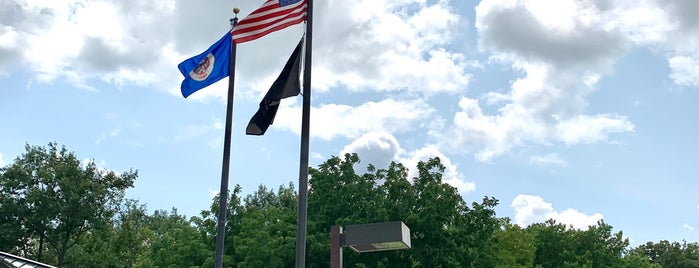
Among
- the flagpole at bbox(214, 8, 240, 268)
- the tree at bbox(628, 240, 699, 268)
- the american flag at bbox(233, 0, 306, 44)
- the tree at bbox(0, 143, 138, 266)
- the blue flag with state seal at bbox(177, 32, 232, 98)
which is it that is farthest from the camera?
the tree at bbox(628, 240, 699, 268)

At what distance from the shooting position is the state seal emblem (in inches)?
679

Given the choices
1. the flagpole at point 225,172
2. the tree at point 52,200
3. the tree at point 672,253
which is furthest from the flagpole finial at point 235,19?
the tree at point 672,253

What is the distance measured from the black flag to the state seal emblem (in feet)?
10.8

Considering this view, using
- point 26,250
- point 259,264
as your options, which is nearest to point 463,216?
point 259,264

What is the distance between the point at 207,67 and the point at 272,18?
3162 millimetres

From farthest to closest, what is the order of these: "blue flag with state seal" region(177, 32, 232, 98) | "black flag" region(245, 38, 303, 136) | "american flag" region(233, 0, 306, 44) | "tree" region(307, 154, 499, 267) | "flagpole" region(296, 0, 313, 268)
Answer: "tree" region(307, 154, 499, 267) < "blue flag with state seal" region(177, 32, 232, 98) < "american flag" region(233, 0, 306, 44) < "black flag" region(245, 38, 303, 136) < "flagpole" region(296, 0, 313, 268)

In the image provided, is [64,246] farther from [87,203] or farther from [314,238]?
[314,238]

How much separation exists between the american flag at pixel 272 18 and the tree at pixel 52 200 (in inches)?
1646

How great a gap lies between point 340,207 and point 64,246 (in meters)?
27.0

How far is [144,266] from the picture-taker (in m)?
42.8

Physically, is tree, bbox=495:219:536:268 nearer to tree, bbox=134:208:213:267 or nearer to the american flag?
tree, bbox=134:208:213:267

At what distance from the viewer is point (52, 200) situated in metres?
52.7

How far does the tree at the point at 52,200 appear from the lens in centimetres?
5231

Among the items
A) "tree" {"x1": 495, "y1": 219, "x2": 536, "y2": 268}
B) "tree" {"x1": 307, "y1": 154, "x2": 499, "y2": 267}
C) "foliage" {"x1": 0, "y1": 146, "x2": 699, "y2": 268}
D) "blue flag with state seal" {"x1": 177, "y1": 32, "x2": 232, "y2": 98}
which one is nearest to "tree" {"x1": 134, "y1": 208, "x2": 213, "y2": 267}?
"foliage" {"x1": 0, "y1": 146, "x2": 699, "y2": 268}
